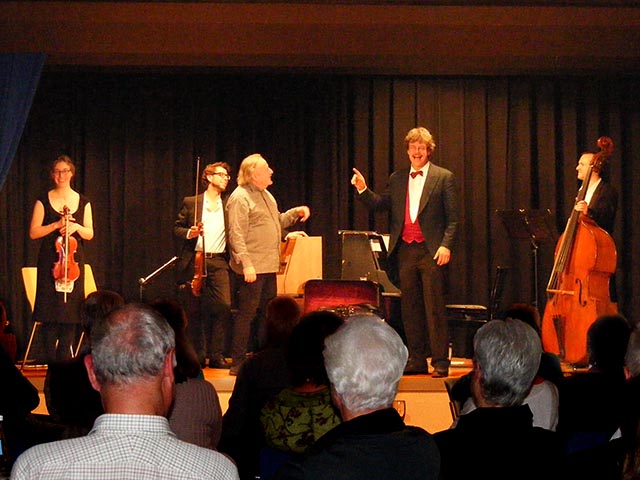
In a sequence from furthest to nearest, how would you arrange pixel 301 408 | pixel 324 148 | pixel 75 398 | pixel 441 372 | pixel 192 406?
pixel 324 148, pixel 441 372, pixel 192 406, pixel 301 408, pixel 75 398

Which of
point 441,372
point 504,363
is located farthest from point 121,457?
point 441,372

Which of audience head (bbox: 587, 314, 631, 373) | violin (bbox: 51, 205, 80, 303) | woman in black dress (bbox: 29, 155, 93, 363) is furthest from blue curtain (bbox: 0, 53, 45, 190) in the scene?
audience head (bbox: 587, 314, 631, 373)

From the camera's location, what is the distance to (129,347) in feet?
6.42

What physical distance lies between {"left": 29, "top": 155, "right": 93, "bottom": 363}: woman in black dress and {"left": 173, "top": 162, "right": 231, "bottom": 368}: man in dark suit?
2.88ft

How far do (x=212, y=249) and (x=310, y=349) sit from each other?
5.83m

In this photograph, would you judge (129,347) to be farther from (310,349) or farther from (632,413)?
(310,349)

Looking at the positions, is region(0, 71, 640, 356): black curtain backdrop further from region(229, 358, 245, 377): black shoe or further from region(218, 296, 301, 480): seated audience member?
region(218, 296, 301, 480): seated audience member

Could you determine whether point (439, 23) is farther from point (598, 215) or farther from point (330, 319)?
point (330, 319)

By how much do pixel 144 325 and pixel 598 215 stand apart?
6762 mm

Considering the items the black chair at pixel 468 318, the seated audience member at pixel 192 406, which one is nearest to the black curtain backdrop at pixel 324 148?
the black chair at pixel 468 318

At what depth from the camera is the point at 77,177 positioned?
A: 1053cm

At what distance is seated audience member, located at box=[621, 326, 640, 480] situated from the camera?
2.03 meters

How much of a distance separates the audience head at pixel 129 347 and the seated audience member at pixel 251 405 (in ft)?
5.52

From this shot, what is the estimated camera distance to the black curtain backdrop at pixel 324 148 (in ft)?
34.0
